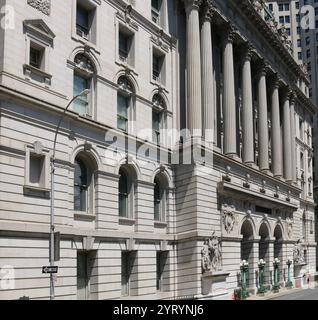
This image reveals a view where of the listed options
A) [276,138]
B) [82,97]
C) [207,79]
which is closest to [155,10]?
[207,79]

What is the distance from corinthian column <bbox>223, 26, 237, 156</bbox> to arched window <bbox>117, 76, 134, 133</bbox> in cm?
1307

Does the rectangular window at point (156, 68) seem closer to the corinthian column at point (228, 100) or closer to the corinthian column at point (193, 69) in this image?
the corinthian column at point (193, 69)

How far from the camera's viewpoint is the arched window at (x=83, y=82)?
31578 millimetres

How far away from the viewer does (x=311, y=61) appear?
118062 mm

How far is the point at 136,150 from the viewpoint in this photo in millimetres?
35688

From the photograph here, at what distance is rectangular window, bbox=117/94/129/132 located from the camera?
35.4m

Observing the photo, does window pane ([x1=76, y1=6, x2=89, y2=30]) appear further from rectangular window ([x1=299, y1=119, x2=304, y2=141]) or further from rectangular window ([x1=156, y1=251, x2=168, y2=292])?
rectangular window ([x1=299, y1=119, x2=304, y2=141])

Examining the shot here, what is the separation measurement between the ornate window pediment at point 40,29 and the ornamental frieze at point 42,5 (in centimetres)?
90

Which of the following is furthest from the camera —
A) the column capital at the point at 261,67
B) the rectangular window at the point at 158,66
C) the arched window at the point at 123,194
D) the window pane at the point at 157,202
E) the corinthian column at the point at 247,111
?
the column capital at the point at 261,67

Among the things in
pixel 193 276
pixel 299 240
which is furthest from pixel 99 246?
pixel 299 240

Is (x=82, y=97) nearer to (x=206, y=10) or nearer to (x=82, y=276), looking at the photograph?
(x=82, y=276)

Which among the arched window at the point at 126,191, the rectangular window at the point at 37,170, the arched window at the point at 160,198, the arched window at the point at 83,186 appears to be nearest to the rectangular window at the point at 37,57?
the rectangular window at the point at 37,170
